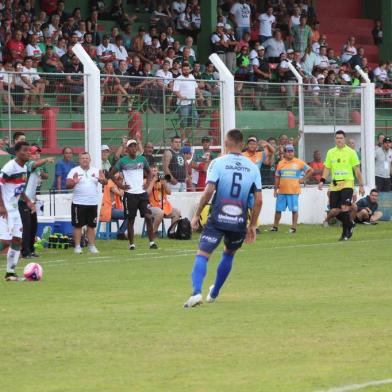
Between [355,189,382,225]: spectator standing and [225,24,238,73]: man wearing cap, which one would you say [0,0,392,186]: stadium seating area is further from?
[355,189,382,225]: spectator standing

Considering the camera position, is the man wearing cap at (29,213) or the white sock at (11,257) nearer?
the white sock at (11,257)

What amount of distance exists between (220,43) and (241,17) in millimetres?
2695

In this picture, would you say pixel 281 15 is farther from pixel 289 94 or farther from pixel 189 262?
pixel 189 262

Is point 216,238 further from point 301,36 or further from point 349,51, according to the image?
point 349,51

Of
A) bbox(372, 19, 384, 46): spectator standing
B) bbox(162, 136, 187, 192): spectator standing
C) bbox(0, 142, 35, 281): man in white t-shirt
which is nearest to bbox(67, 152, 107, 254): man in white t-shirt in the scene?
bbox(162, 136, 187, 192): spectator standing

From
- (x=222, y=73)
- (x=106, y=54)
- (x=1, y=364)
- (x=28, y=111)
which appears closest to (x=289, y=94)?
(x=222, y=73)

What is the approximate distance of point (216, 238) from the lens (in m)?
13.0

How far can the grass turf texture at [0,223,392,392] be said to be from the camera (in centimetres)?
864

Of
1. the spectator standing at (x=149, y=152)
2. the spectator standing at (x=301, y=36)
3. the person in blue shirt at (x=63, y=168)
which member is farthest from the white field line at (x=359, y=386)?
the spectator standing at (x=301, y=36)

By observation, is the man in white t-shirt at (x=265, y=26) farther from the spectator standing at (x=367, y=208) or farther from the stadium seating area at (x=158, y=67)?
the spectator standing at (x=367, y=208)

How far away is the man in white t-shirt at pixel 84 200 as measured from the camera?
71.8 feet

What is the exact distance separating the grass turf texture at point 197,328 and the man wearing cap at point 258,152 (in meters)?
6.93

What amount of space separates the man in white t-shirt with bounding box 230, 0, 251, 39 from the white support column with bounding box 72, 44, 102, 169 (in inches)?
476

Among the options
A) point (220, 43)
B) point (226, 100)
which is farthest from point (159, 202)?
point (220, 43)
